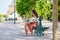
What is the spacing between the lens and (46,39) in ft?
45.1

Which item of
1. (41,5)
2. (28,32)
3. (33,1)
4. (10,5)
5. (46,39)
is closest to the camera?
(46,39)

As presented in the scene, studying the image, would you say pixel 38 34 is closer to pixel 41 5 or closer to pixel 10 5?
pixel 41 5

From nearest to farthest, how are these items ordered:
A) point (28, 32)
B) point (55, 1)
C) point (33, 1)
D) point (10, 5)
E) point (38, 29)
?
point (55, 1), point (38, 29), point (28, 32), point (33, 1), point (10, 5)

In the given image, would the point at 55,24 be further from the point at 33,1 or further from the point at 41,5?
the point at 41,5

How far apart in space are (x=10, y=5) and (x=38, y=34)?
85.6 metres

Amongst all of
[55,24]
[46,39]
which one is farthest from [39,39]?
[55,24]

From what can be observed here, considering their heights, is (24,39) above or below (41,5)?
below

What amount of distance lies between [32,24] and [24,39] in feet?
9.47

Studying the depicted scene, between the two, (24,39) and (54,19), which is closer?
(54,19)

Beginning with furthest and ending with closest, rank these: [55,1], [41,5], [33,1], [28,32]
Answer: [41,5] → [33,1] → [28,32] → [55,1]

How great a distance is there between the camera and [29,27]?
16.7 m

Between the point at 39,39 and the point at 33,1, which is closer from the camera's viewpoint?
the point at 39,39

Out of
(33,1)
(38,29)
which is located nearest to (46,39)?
(38,29)

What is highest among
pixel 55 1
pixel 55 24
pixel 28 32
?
pixel 55 1
